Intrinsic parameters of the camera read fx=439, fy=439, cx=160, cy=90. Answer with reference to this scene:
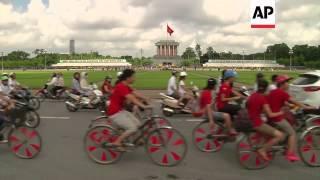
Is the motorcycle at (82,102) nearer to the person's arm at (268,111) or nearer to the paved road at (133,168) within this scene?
the paved road at (133,168)

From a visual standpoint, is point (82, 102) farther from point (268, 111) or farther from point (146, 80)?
point (146, 80)

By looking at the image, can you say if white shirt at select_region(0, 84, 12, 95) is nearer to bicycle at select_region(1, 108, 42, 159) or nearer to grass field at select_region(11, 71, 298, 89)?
bicycle at select_region(1, 108, 42, 159)

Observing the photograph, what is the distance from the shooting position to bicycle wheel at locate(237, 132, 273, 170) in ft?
24.2

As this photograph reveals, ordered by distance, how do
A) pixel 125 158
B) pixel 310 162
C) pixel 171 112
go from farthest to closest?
pixel 171 112 → pixel 125 158 → pixel 310 162

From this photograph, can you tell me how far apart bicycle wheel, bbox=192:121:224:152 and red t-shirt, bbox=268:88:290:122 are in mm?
1560

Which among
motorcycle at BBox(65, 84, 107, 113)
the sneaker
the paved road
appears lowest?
the paved road

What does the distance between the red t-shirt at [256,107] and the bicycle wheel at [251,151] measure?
242 mm

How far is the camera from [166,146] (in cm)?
763

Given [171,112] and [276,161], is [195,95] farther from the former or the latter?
[276,161]

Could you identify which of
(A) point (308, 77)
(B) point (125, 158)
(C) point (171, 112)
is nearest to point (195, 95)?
(C) point (171, 112)

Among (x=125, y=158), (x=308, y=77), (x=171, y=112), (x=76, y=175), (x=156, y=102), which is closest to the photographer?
A: (x=76, y=175)

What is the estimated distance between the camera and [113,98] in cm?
764

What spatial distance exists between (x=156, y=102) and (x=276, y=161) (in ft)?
42.5

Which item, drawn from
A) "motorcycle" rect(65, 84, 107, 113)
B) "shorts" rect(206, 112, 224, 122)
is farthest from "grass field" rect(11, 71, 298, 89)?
"shorts" rect(206, 112, 224, 122)
